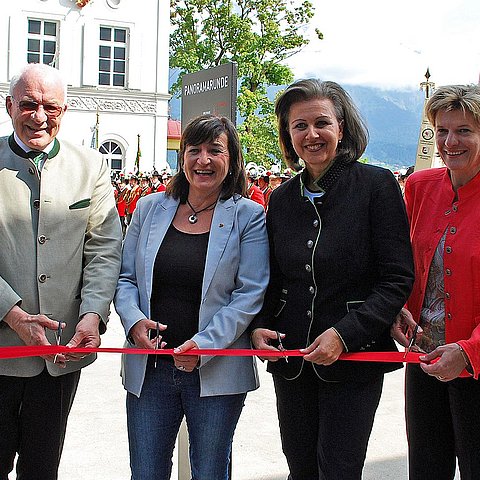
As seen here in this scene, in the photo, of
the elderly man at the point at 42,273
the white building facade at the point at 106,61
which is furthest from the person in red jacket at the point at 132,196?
the elderly man at the point at 42,273

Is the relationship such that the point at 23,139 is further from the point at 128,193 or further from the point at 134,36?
the point at 134,36

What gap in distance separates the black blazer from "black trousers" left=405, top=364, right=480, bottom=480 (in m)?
0.21

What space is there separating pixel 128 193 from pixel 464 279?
78.8 feet

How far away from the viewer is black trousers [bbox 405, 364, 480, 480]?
304 centimetres

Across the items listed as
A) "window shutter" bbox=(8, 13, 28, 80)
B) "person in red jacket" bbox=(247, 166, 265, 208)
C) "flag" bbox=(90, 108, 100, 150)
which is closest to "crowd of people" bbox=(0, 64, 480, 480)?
"person in red jacket" bbox=(247, 166, 265, 208)

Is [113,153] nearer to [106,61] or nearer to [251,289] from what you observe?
[106,61]

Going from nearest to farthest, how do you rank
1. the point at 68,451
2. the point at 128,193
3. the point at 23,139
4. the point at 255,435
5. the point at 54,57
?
the point at 23,139 → the point at 68,451 → the point at 255,435 → the point at 128,193 → the point at 54,57

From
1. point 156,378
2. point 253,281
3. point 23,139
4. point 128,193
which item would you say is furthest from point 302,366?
point 128,193

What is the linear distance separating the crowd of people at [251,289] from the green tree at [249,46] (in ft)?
106

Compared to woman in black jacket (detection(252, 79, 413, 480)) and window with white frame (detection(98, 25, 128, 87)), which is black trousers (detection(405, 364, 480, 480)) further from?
window with white frame (detection(98, 25, 128, 87))

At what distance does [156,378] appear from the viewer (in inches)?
125

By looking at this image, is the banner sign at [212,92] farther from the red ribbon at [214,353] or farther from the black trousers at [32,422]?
the black trousers at [32,422]

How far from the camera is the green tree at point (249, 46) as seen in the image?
3588cm

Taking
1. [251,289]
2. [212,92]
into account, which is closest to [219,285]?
[251,289]
